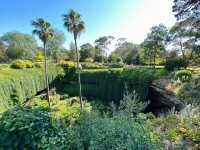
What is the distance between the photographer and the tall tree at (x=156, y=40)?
89.4 feet

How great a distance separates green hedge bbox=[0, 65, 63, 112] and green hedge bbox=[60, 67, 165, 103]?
335cm

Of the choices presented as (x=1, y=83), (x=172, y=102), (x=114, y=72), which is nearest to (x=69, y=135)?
(x=172, y=102)

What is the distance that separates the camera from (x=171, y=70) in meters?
21.6

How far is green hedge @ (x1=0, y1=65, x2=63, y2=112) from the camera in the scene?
23031mm

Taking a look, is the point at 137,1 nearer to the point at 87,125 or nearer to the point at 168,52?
the point at 87,125

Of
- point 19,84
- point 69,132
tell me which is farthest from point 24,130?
point 19,84

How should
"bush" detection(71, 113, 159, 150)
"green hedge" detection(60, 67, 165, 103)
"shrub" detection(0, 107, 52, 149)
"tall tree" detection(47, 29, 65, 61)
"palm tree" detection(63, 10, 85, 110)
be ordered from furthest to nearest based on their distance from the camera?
"tall tree" detection(47, 29, 65, 61), "green hedge" detection(60, 67, 165, 103), "palm tree" detection(63, 10, 85, 110), "shrub" detection(0, 107, 52, 149), "bush" detection(71, 113, 159, 150)

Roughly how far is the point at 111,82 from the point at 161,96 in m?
8.31

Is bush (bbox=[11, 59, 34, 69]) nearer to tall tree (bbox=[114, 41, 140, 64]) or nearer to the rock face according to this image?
the rock face

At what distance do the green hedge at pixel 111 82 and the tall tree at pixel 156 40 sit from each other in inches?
138

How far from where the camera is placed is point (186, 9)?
8383 mm

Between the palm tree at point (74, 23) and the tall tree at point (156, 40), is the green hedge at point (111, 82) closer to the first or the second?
the tall tree at point (156, 40)

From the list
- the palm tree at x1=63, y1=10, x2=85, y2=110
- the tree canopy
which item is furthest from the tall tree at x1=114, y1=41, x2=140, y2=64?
the palm tree at x1=63, y1=10, x2=85, y2=110

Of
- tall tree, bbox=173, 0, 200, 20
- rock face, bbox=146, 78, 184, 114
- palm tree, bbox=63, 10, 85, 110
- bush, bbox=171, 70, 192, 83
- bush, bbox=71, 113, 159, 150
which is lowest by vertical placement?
rock face, bbox=146, 78, 184, 114
